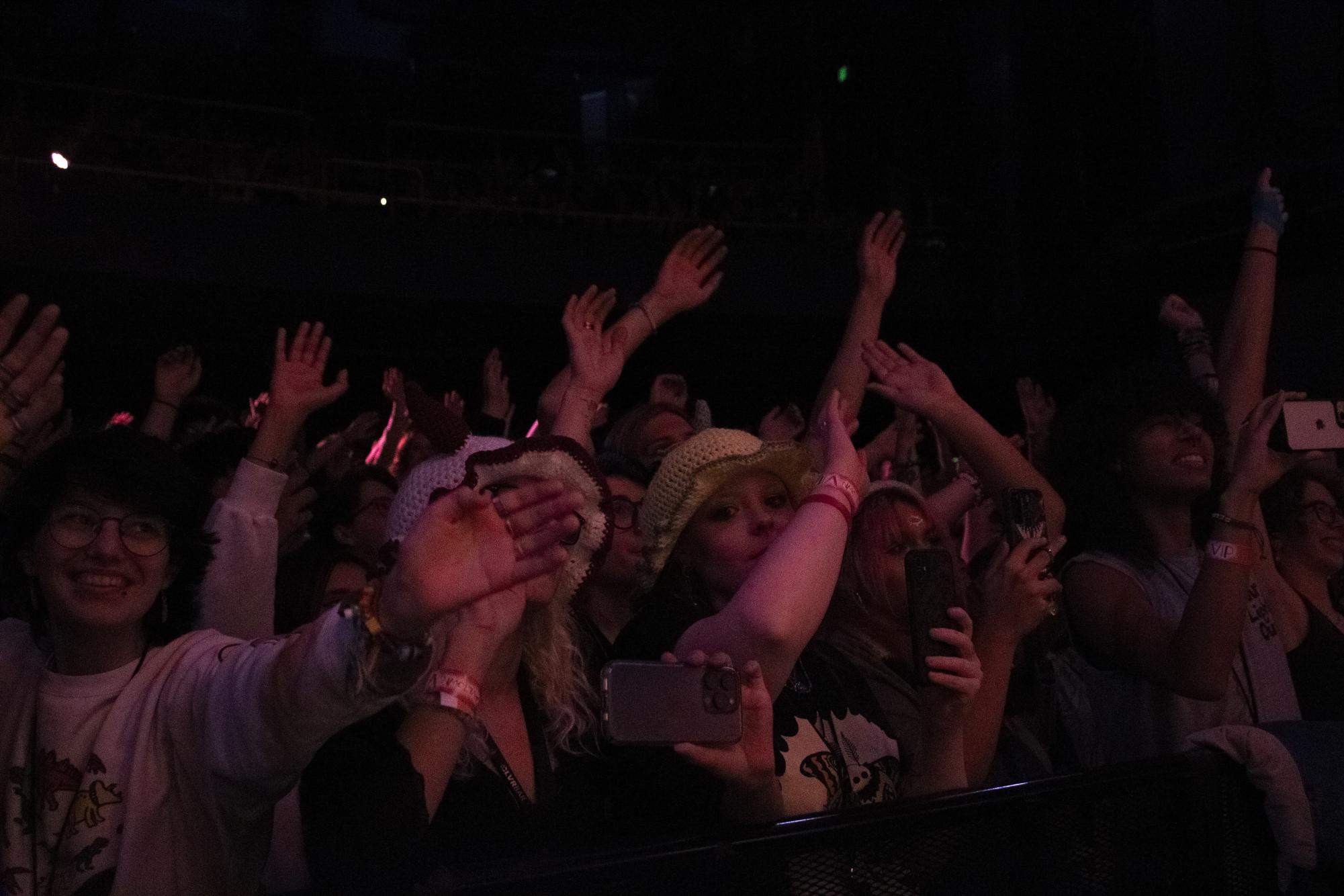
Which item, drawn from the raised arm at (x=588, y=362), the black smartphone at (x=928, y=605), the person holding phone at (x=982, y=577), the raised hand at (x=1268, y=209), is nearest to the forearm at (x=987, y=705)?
the person holding phone at (x=982, y=577)

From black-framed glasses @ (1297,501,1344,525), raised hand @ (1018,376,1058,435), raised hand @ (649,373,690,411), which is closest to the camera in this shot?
black-framed glasses @ (1297,501,1344,525)

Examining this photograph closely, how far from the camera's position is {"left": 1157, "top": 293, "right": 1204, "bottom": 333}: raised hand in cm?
273

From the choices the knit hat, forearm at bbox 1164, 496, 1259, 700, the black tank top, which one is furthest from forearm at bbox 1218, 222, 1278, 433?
the knit hat

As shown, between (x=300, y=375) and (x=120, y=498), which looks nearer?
(x=120, y=498)

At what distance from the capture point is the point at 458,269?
25.1ft

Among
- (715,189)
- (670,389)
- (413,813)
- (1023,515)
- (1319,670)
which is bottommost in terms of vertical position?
(1319,670)

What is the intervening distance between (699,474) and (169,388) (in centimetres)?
208

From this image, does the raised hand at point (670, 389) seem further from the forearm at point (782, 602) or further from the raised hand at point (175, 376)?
the forearm at point (782, 602)

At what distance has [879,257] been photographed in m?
2.54

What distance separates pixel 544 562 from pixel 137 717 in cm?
57

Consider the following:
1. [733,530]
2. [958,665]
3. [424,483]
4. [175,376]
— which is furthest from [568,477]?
[175,376]

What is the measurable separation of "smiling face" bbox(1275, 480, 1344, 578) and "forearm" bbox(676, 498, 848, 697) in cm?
147

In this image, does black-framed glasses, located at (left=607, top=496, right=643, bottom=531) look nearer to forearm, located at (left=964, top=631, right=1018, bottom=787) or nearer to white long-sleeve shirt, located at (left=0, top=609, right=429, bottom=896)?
forearm, located at (left=964, top=631, right=1018, bottom=787)

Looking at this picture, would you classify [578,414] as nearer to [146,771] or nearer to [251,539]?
[251,539]
